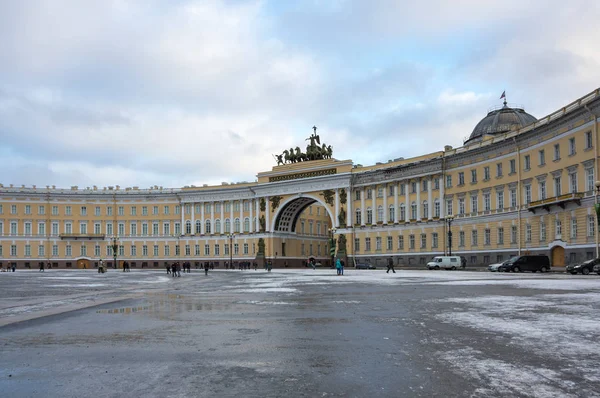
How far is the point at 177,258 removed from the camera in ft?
355

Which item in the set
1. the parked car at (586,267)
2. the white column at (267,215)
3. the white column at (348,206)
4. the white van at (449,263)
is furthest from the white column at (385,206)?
the parked car at (586,267)

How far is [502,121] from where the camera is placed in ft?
266

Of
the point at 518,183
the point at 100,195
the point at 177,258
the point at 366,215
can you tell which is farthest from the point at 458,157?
the point at 100,195

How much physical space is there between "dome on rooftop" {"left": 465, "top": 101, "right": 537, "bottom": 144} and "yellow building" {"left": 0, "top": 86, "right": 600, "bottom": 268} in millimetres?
209

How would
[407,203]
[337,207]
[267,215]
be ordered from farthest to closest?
1. [267,215]
2. [337,207]
3. [407,203]

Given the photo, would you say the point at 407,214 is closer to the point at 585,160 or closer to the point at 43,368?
the point at 585,160

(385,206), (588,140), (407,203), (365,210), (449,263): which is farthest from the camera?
(365,210)

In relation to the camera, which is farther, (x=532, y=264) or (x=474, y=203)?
(x=474, y=203)

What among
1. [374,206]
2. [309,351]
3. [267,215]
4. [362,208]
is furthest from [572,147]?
[267,215]

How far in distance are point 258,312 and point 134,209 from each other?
99.2 meters

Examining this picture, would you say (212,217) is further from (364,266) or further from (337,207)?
(364,266)

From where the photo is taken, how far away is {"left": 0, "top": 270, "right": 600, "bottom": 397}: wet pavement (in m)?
7.43

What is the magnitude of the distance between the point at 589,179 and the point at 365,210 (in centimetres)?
4168

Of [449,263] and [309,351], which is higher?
[309,351]
